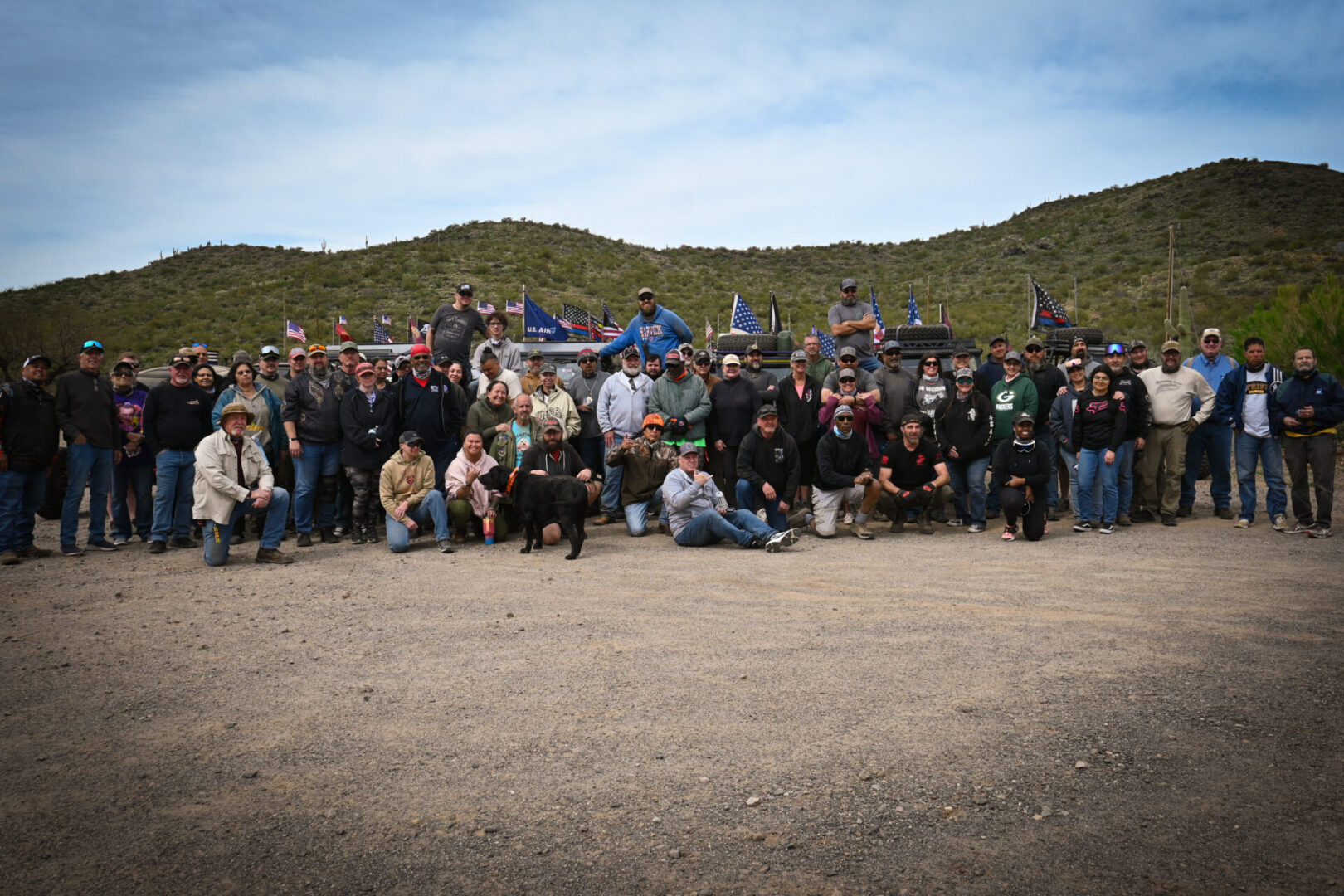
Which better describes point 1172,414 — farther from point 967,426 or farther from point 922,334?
point 922,334

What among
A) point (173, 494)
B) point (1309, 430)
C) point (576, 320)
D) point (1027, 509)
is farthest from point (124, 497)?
point (1309, 430)

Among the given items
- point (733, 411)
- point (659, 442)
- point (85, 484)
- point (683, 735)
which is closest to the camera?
point (683, 735)

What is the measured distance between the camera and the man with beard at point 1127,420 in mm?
10289

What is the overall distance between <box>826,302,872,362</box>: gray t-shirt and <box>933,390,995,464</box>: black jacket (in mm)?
1543

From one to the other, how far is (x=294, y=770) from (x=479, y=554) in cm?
511

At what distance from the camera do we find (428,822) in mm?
3617

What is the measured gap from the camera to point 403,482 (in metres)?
9.62

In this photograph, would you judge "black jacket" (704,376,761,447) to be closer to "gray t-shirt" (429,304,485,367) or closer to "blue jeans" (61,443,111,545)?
"gray t-shirt" (429,304,485,367)

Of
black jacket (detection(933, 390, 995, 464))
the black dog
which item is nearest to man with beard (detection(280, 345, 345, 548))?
the black dog

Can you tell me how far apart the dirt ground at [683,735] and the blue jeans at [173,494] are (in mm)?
1902

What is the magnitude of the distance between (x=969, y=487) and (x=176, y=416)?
949cm

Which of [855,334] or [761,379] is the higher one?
[855,334]

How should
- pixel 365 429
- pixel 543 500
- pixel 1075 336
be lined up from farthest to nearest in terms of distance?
1. pixel 1075 336
2. pixel 365 429
3. pixel 543 500

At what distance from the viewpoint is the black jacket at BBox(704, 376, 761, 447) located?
10.9m
